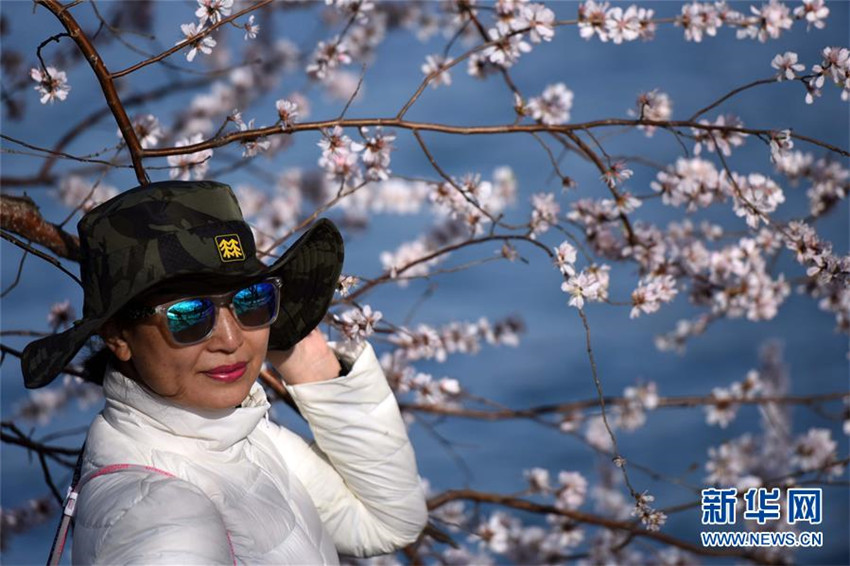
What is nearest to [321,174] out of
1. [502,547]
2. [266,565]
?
[502,547]

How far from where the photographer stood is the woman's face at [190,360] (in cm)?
229

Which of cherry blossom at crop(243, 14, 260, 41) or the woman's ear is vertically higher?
cherry blossom at crop(243, 14, 260, 41)

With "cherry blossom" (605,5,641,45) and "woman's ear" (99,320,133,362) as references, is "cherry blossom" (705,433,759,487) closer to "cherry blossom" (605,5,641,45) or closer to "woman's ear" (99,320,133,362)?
"cherry blossom" (605,5,641,45)

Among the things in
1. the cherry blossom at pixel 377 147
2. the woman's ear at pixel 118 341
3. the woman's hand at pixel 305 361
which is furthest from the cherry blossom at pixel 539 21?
the woman's ear at pixel 118 341

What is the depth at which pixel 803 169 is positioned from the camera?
4551mm

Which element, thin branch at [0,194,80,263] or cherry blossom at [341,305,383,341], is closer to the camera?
cherry blossom at [341,305,383,341]

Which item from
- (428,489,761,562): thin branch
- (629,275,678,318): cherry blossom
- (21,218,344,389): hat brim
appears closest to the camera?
(21,218,344,389): hat brim

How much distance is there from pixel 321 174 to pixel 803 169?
12.3 feet

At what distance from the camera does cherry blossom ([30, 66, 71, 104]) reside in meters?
3.02

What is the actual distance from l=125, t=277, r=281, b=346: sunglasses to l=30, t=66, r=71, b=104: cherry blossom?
100 cm

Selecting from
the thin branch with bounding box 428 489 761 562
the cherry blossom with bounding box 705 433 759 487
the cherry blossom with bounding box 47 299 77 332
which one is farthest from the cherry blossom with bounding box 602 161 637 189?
the cherry blossom with bounding box 705 433 759 487

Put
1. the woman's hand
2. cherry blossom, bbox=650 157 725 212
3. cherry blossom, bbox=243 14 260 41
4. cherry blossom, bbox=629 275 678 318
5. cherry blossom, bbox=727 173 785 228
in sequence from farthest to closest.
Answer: cherry blossom, bbox=650 157 725 212, cherry blossom, bbox=727 173 785 228, cherry blossom, bbox=629 275 678 318, cherry blossom, bbox=243 14 260 41, the woman's hand

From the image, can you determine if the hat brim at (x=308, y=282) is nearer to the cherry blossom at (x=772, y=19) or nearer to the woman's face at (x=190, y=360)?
the woman's face at (x=190, y=360)

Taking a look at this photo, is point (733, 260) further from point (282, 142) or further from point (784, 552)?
point (282, 142)
